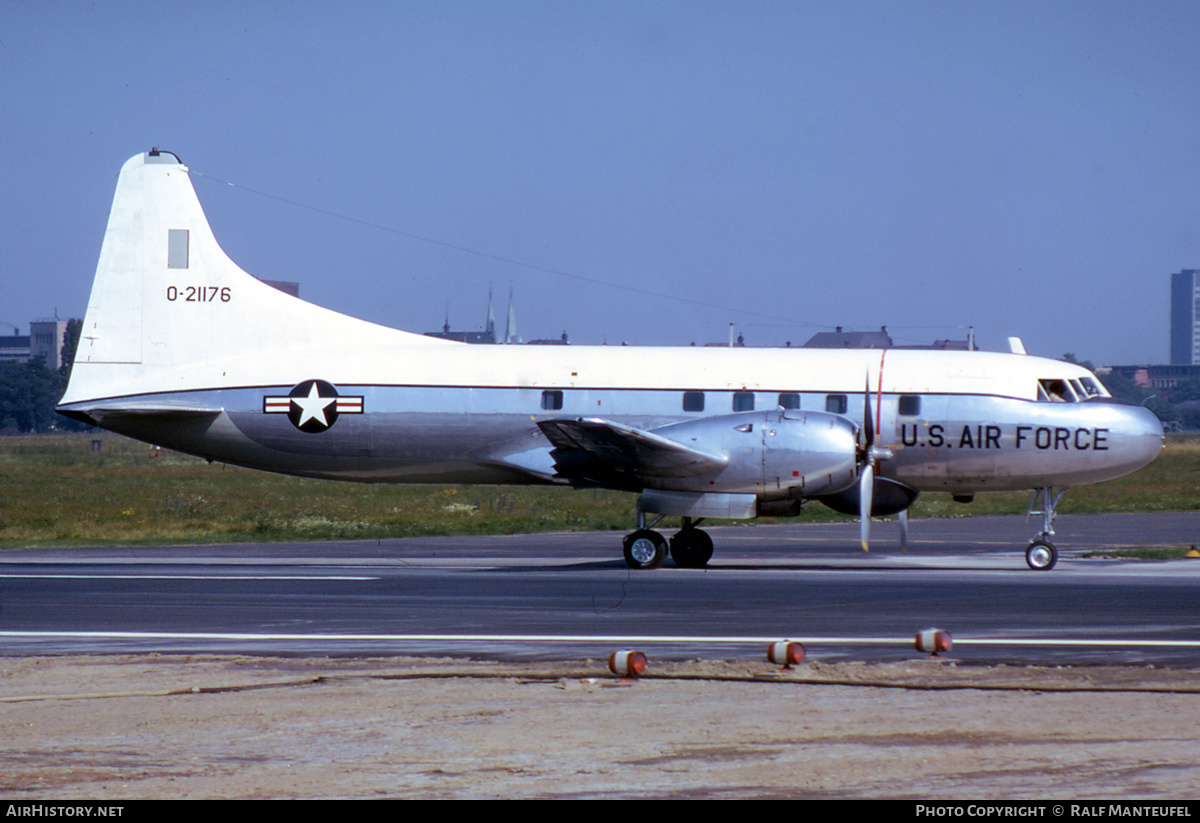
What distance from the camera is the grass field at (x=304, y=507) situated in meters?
35.1

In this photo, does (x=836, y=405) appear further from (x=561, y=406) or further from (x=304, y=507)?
(x=304, y=507)

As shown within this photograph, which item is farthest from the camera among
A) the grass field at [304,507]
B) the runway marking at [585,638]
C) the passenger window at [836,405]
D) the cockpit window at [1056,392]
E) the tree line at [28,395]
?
the tree line at [28,395]

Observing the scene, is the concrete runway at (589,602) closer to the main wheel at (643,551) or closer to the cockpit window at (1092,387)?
the main wheel at (643,551)

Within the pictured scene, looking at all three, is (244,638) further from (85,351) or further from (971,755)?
(85,351)

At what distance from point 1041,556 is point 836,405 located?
15.1ft

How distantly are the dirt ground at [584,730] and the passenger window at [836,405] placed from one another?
11.8 meters

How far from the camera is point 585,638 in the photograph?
1481cm

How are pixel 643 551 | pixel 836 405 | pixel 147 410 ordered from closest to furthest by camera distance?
pixel 643 551, pixel 836 405, pixel 147 410

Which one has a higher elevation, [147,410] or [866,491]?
[147,410]

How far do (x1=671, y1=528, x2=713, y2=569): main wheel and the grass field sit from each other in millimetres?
11424

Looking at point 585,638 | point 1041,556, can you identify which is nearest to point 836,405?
point 1041,556

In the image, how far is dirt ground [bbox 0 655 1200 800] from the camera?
818 centimetres

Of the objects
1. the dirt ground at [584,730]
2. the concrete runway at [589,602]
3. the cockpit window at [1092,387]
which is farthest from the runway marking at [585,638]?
the cockpit window at [1092,387]
